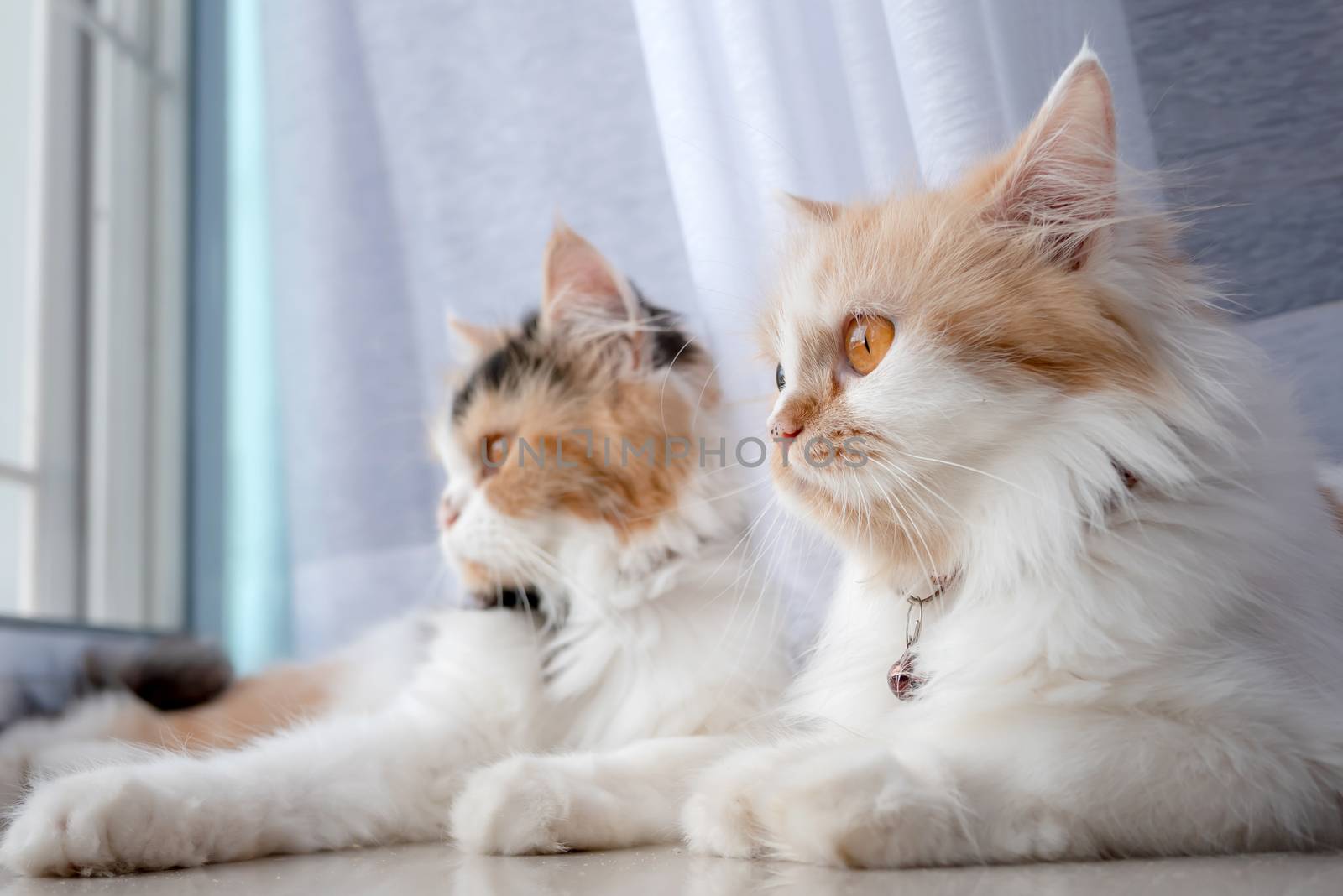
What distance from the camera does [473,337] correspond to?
1.59 metres

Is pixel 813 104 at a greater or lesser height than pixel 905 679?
greater

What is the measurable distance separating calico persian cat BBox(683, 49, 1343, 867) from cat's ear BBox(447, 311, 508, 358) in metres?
0.68

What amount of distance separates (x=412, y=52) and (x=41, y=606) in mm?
1391

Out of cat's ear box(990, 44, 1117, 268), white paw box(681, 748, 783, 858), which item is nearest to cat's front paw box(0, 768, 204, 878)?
white paw box(681, 748, 783, 858)

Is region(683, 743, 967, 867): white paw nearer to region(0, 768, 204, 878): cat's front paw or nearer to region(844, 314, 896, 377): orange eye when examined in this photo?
region(844, 314, 896, 377): orange eye

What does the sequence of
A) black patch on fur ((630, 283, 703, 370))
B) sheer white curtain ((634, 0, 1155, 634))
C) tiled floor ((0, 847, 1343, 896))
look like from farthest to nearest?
black patch on fur ((630, 283, 703, 370)) < sheer white curtain ((634, 0, 1155, 634)) < tiled floor ((0, 847, 1343, 896))

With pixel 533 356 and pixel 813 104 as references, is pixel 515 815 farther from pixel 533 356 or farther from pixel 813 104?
pixel 813 104

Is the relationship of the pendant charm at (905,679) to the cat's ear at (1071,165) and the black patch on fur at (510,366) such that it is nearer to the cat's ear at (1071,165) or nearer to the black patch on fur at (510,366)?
the cat's ear at (1071,165)

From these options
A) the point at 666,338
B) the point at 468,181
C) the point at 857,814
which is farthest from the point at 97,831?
the point at 468,181

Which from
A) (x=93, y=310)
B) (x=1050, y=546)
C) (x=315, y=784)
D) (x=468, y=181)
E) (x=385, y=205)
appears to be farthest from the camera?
(x=93, y=310)

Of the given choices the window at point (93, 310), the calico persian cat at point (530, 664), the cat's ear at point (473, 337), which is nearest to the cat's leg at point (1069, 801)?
the calico persian cat at point (530, 664)

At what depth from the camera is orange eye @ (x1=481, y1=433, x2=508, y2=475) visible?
137 centimetres

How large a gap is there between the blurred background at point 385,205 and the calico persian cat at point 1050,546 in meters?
0.36

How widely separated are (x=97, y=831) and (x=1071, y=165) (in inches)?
39.9
